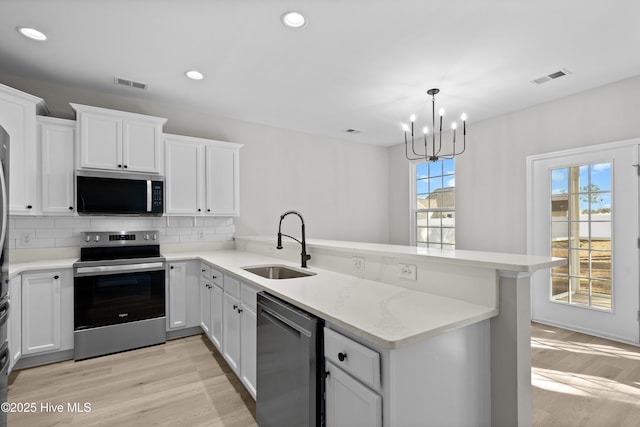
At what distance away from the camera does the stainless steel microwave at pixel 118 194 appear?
305 cm

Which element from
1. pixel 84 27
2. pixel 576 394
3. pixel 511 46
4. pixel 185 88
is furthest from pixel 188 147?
pixel 576 394

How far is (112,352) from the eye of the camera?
2.97 meters

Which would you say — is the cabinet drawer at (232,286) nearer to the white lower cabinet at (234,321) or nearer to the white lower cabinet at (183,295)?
the white lower cabinet at (234,321)

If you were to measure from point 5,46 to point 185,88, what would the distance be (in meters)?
1.39

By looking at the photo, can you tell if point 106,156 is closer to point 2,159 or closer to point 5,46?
point 5,46

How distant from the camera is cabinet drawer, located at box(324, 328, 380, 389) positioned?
1.14 metres

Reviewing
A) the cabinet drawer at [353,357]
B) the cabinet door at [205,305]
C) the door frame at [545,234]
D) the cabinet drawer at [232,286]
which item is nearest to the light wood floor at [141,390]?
the cabinet door at [205,305]

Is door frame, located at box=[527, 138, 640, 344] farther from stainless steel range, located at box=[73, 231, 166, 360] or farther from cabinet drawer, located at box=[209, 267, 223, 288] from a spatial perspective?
stainless steel range, located at box=[73, 231, 166, 360]

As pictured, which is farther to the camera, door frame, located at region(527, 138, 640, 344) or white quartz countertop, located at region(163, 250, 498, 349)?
door frame, located at region(527, 138, 640, 344)

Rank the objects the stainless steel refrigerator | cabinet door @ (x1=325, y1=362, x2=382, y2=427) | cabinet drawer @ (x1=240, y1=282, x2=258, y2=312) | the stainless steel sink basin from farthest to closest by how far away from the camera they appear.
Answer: the stainless steel sink basin, cabinet drawer @ (x1=240, y1=282, x2=258, y2=312), the stainless steel refrigerator, cabinet door @ (x1=325, y1=362, x2=382, y2=427)

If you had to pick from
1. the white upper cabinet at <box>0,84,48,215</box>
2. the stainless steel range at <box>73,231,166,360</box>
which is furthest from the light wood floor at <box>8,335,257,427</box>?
the white upper cabinet at <box>0,84,48,215</box>

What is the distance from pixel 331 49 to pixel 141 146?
7.10 feet

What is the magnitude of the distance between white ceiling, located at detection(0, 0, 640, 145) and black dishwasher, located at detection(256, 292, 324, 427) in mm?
1952

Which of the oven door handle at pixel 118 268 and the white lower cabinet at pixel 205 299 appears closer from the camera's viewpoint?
the oven door handle at pixel 118 268
